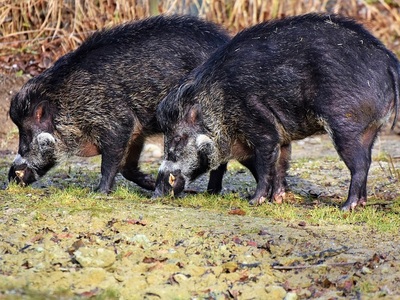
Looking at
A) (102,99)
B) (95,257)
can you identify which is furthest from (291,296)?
(102,99)

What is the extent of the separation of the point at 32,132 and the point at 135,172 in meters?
1.12

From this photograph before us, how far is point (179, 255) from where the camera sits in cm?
586

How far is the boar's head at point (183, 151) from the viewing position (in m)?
8.05

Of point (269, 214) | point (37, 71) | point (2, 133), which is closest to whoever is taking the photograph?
point (269, 214)

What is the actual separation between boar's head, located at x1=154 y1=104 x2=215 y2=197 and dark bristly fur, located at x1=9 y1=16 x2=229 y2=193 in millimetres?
457

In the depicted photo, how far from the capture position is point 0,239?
19.6ft

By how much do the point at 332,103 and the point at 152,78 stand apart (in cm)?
191

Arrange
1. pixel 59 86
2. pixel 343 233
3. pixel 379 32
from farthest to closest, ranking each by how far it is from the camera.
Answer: pixel 379 32
pixel 59 86
pixel 343 233

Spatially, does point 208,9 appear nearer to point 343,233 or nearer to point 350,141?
point 350,141

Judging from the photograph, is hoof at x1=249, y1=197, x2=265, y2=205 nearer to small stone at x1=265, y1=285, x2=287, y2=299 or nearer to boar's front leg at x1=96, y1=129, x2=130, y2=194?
boar's front leg at x1=96, y1=129, x2=130, y2=194

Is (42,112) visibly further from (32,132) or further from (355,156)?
(355,156)

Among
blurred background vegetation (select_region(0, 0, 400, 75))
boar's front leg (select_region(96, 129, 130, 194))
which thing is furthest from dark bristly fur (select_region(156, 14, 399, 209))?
blurred background vegetation (select_region(0, 0, 400, 75))

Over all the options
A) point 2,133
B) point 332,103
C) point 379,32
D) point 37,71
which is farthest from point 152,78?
point 379,32

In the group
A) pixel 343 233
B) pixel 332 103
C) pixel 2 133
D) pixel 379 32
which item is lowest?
pixel 2 133
